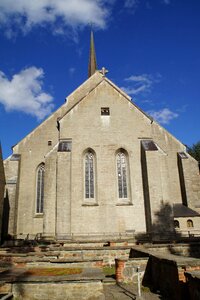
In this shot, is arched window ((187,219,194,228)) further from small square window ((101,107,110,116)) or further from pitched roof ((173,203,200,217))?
small square window ((101,107,110,116))

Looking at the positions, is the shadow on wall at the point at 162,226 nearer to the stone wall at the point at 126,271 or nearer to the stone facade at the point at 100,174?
the stone facade at the point at 100,174

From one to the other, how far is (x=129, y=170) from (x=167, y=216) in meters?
4.62

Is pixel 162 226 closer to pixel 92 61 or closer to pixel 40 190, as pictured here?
pixel 40 190

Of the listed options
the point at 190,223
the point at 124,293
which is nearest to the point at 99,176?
the point at 190,223

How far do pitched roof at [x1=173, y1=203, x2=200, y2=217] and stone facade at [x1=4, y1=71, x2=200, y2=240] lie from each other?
528mm

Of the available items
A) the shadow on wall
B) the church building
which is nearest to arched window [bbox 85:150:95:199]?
the church building

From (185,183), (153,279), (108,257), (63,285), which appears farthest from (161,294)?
(185,183)

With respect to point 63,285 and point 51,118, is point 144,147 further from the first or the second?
point 63,285

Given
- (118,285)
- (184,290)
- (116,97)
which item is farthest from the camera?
(116,97)

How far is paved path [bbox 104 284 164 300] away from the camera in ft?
22.8

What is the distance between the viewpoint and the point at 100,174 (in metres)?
21.0

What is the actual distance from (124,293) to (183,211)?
48.3ft

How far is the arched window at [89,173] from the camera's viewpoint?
20.8 metres

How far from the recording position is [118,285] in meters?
8.27
